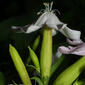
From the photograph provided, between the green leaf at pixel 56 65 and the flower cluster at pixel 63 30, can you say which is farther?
the green leaf at pixel 56 65

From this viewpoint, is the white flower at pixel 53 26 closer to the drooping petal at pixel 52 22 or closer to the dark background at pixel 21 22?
the drooping petal at pixel 52 22

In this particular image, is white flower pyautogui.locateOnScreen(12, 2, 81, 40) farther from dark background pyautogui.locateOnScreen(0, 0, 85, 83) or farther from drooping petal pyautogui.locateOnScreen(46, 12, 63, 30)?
dark background pyautogui.locateOnScreen(0, 0, 85, 83)

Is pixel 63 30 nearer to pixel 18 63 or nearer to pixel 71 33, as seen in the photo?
pixel 71 33

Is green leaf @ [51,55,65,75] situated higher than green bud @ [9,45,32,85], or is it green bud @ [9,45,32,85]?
green bud @ [9,45,32,85]

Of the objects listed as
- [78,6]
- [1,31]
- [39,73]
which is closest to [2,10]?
[1,31]

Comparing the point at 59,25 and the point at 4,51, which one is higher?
the point at 59,25

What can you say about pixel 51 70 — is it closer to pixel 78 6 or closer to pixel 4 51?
pixel 4 51

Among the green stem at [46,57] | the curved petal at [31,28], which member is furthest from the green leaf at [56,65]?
the curved petal at [31,28]

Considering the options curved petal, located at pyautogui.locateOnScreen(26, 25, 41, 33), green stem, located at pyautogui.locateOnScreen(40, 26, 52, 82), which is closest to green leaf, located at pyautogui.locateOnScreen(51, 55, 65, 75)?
green stem, located at pyautogui.locateOnScreen(40, 26, 52, 82)
